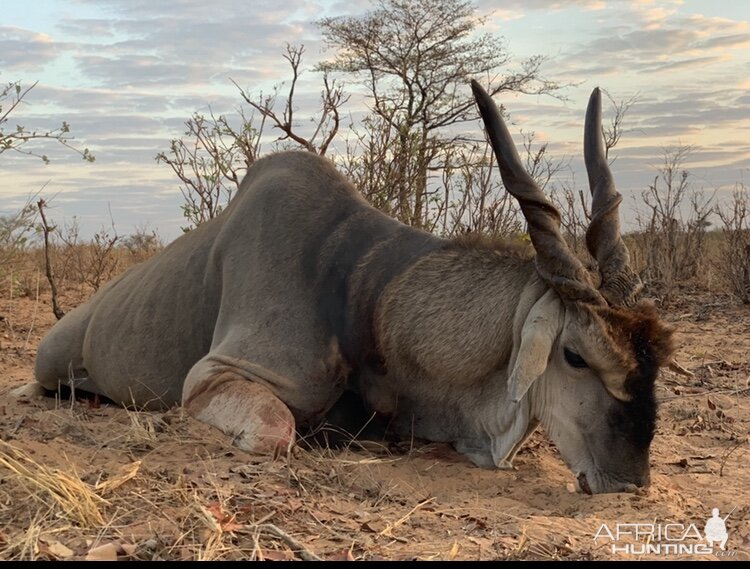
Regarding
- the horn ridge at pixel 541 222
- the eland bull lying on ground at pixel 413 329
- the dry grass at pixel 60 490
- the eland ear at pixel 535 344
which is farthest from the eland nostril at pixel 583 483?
the dry grass at pixel 60 490

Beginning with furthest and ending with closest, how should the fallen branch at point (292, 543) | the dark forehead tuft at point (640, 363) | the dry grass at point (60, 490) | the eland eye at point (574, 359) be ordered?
the eland eye at point (574, 359), the dark forehead tuft at point (640, 363), the dry grass at point (60, 490), the fallen branch at point (292, 543)

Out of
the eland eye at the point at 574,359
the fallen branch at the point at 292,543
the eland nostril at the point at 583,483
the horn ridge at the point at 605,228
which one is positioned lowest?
the eland nostril at the point at 583,483

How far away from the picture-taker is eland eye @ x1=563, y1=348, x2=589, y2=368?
3.59 meters

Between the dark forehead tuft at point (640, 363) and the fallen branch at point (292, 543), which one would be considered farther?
the dark forehead tuft at point (640, 363)

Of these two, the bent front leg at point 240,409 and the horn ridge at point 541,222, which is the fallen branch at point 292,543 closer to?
the bent front leg at point 240,409

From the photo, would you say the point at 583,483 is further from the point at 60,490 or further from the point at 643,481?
the point at 60,490

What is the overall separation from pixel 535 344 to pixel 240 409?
125cm

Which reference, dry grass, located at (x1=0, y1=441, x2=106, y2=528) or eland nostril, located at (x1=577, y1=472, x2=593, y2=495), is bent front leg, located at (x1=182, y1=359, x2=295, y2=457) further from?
eland nostril, located at (x1=577, y1=472, x2=593, y2=495)

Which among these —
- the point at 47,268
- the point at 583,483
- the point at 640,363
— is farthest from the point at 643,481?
the point at 47,268

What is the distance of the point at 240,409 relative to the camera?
150 inches

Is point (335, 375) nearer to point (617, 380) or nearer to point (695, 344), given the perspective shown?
point (617, 380)

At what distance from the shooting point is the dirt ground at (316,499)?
2492 millimetres

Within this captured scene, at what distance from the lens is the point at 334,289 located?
13.9 ft
